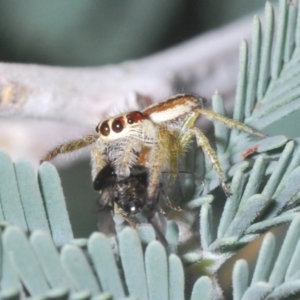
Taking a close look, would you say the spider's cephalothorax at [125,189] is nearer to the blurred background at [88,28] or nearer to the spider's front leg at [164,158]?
the spider's front leg at [164,158]

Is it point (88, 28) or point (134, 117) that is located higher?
point (88, 28)

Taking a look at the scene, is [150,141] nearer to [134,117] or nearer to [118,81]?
[134,117]

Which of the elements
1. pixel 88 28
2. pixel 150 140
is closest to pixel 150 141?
pixel 150 140

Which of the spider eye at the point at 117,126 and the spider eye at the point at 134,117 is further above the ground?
the spider eye at the point at 134,117

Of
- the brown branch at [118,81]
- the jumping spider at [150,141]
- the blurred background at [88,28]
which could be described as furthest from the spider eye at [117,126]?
the blurred background at [88,28]

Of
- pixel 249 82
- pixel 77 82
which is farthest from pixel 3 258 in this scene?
pixel 77 82

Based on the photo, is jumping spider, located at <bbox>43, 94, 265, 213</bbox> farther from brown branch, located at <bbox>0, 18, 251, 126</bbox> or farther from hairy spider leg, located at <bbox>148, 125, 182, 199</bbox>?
brown branch, located at <bbox>0, 18, 251, 126</bbox>

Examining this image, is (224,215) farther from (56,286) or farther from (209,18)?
(209,18)
